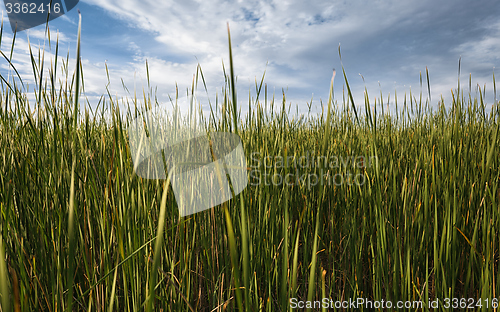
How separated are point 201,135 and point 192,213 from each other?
0.91 metres

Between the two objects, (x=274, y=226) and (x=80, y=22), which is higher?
(x=80, y=22)

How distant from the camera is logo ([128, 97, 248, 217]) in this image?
4.14 ft

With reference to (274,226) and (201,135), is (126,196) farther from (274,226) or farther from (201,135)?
(201,135)

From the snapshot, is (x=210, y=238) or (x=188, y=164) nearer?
(x=210, y=238)

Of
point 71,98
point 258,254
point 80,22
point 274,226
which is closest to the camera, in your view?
point 80,22

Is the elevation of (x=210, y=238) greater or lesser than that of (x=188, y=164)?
lesser

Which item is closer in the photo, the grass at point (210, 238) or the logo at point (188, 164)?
the grass at point (210, 238)

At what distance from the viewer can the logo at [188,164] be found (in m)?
1.26

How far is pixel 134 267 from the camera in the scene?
0.96 meters

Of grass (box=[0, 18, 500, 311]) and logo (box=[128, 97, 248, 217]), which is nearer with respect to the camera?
grass (box=[0, 18, 500, 311])

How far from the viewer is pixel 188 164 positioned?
59.7 inches

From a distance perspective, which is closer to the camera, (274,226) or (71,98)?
(274,226)

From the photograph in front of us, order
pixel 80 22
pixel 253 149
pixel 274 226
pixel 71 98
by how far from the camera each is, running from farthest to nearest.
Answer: pixel 253 149 → pixel 71 98 → pixel 274 226 → pixel 80 22

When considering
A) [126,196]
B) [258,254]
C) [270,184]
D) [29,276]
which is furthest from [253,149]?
[29,276]
